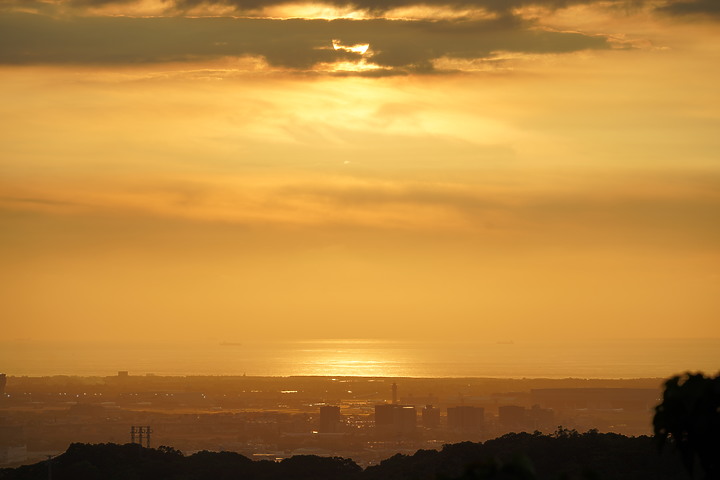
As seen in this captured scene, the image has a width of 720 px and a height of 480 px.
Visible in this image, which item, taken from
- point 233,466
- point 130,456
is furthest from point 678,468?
point 130,456

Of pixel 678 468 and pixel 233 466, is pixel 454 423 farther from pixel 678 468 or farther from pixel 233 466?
pixel 678 468

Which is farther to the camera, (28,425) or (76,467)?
(28,425)

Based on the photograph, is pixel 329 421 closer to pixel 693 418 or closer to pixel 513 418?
pixel 513 418

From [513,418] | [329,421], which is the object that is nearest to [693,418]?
[329,421]

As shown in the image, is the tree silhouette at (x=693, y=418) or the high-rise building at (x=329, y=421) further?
the high-rise building at (x=329, y=421)

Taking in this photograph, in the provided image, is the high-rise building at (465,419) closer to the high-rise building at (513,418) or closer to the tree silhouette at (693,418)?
the high-rise building at (513,418)

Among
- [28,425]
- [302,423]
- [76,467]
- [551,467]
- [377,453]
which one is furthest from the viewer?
[302,423]

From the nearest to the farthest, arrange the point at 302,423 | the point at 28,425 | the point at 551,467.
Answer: the point at 551,467 → the point at 28,425 → the point at 302,423

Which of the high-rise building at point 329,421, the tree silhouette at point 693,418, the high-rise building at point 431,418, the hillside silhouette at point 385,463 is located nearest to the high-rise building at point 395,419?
the high-rise building at point 431,418
